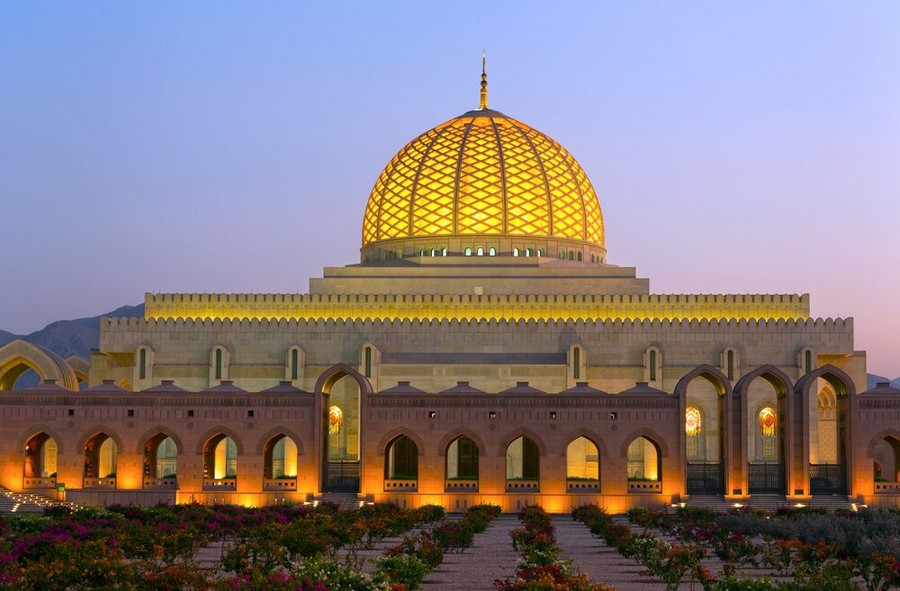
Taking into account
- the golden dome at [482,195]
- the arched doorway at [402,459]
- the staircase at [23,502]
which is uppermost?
the golden dome at [482,195]

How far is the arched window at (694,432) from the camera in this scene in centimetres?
3759

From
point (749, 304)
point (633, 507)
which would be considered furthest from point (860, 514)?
point (749, 304)

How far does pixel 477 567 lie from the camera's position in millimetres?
19562

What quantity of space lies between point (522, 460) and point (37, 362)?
13.4 meters

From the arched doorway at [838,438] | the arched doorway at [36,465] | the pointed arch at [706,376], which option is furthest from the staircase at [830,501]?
the arched doorway at [36,465]

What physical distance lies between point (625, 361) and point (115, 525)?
20.0 meters

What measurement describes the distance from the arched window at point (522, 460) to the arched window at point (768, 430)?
6.34m

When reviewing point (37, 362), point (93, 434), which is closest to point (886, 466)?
point (93, 434)

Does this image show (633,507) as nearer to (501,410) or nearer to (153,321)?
(501,410)

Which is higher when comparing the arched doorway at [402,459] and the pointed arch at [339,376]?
the pointed arch at [339,376]

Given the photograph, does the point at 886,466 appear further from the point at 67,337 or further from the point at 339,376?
the point at 67,337

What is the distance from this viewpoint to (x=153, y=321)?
39312 mm

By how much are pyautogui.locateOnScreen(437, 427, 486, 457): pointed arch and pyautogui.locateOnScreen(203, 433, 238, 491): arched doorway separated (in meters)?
4.95

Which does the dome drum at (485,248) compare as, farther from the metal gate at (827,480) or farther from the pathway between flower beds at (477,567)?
the pathway between flower beds at (477,567)
